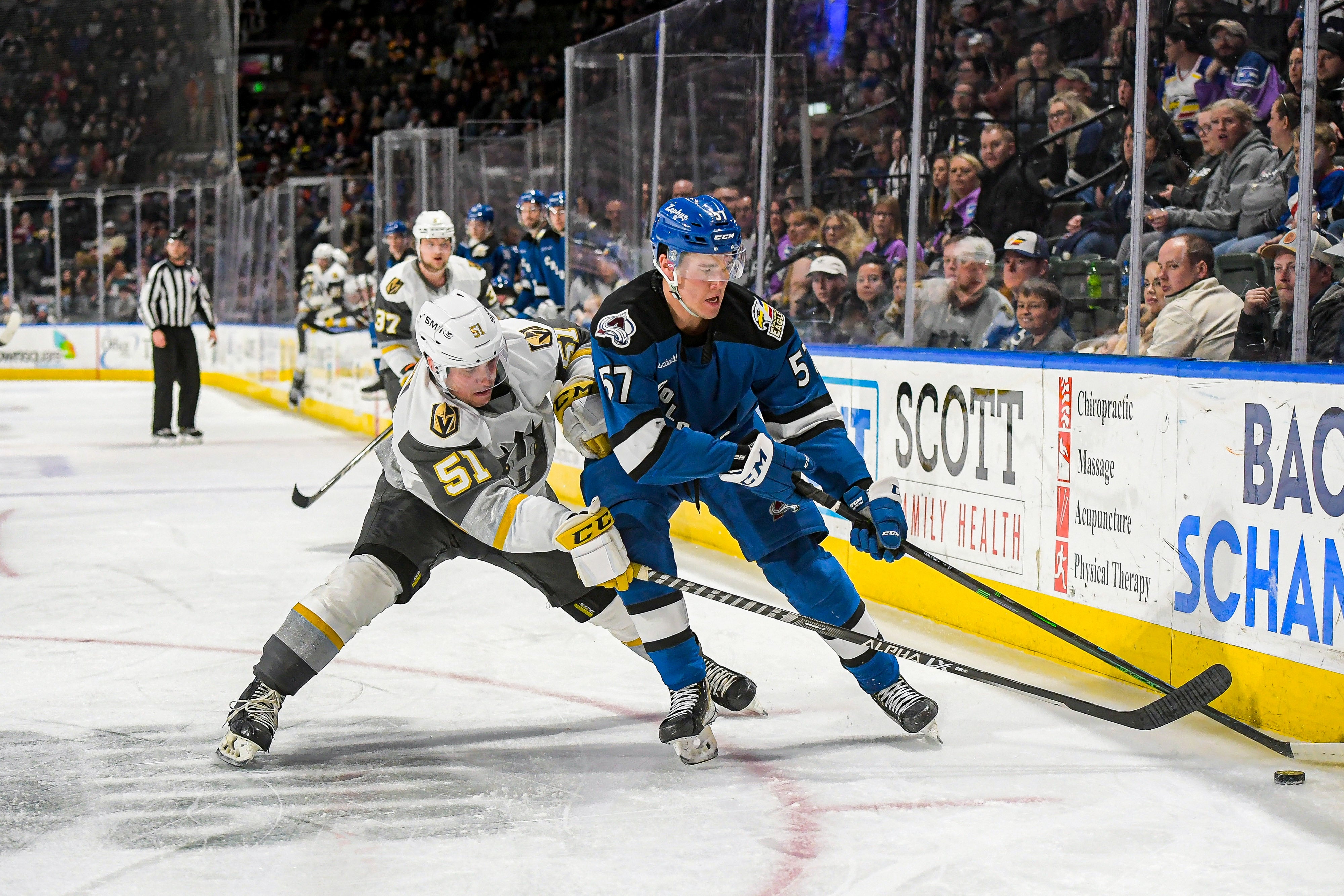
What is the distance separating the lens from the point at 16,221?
58.2ft

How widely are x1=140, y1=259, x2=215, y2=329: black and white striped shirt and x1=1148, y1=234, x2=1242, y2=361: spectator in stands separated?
7.98 metres

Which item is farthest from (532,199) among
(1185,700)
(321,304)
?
(1185,700)

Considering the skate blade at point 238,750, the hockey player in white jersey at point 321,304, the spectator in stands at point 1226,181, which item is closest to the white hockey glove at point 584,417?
the skate blade at point 238,750

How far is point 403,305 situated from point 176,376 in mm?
5019

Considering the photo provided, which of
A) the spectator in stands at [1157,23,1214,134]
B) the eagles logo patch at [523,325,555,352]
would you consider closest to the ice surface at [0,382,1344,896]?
the eagles logo patch at [523,325,555,352]

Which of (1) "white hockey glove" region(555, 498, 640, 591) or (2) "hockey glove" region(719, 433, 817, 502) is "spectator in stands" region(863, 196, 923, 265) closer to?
(2) "hockey glove" region(719, 433, 817, 502)

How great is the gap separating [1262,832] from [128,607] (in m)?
3.58

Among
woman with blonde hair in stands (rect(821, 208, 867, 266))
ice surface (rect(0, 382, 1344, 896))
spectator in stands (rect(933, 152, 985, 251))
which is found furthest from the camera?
woman with blonde hair in stands (rect(821, 208, 867, 266))

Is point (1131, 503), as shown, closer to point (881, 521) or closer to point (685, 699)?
point (881, 521)

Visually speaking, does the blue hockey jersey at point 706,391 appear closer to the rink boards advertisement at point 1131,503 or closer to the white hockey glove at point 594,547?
the white hockey glove at point 594,547

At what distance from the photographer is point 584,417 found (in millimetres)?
3223

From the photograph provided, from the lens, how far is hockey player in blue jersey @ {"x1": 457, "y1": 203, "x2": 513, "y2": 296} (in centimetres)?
871

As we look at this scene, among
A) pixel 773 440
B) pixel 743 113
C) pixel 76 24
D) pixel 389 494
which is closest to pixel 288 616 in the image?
pixel 389 494

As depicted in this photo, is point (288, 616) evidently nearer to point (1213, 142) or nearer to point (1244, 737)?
point (1244, 737)
